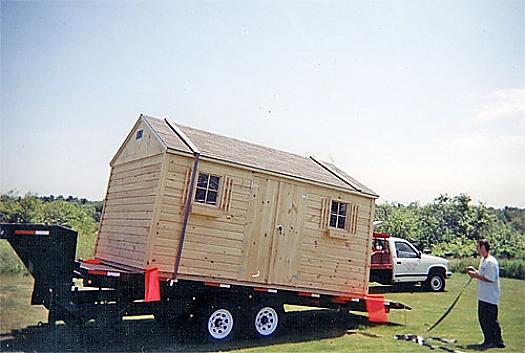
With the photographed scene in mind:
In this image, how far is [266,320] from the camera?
6414 mm

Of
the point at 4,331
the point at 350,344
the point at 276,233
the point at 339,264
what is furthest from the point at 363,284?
the point at 4,331

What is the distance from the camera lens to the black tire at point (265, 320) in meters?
6.23

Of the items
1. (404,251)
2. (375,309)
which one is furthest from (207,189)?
(404,251)

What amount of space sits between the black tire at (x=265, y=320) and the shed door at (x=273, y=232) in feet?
1.15

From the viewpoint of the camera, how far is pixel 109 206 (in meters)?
7.15

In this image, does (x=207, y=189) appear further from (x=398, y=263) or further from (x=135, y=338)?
(x=398, y=263)

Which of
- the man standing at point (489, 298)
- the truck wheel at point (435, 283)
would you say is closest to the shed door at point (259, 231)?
the man standing at point (489, 298)

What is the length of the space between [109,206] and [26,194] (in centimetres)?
136

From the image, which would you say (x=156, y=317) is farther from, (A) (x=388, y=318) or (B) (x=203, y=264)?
(A) (x=388, y=318)

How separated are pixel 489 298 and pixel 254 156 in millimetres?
3551

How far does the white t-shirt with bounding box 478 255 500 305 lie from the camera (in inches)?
213

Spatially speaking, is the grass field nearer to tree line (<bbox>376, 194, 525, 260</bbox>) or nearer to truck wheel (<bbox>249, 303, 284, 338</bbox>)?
truck wheel (<bbox>249, 303, 284, 338</bbox>)

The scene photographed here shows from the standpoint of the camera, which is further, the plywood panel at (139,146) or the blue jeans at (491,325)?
the plywood panel at (139,146)

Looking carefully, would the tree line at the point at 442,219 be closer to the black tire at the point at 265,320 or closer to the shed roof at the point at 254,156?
the shed roof at the point at 254,156
